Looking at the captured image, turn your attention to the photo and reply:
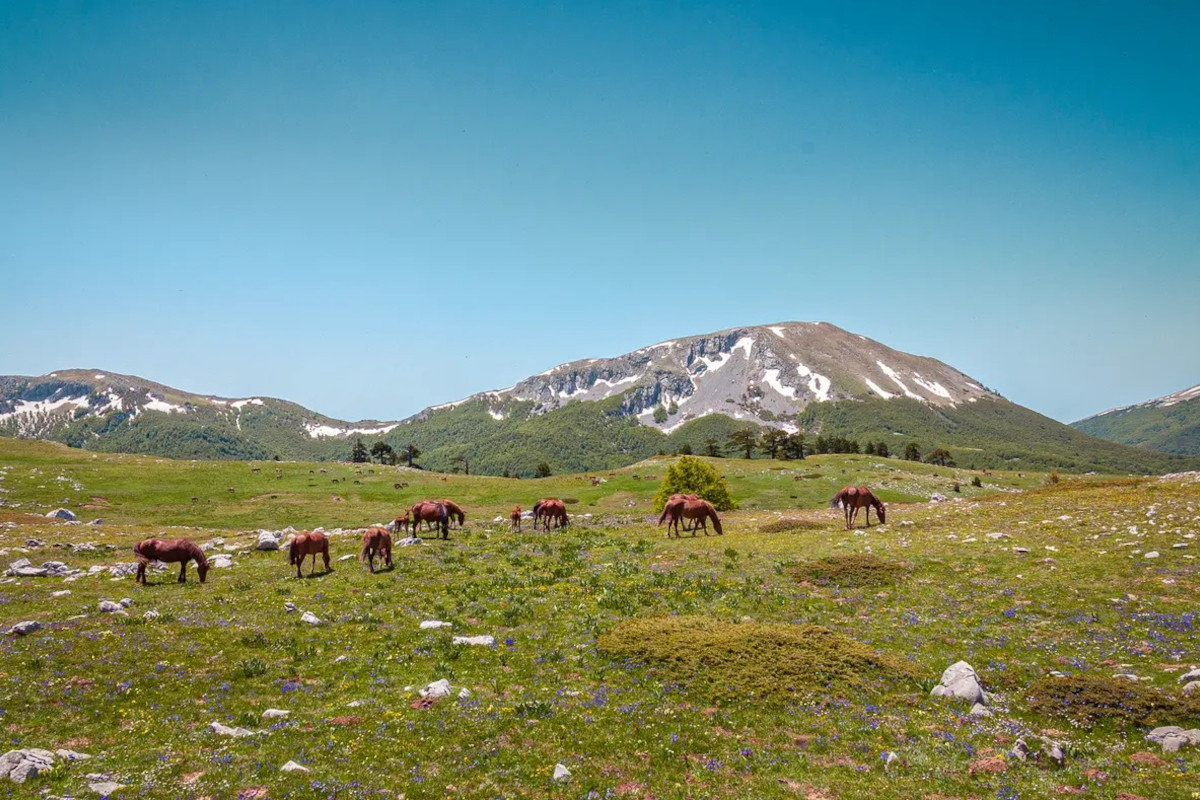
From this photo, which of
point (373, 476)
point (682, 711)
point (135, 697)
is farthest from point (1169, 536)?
point (373, 476)

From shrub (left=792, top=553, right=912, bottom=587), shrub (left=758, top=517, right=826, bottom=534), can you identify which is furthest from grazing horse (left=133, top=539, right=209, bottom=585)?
shrub (left=758, top=517, right=826, bottom=534)

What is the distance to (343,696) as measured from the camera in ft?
48.3

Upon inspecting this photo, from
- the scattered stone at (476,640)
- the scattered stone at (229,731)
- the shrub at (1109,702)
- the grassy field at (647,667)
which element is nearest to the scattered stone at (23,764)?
the grassy field at (647,667)

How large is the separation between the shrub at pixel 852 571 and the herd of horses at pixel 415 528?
1074 cm

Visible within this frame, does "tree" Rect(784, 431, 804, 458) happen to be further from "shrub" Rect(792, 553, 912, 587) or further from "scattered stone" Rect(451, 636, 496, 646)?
"scattered stone" Rect(451, 636, 496, 646)

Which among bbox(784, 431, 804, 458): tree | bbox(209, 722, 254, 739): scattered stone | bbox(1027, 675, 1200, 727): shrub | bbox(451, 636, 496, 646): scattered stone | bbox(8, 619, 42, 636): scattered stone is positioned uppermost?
bbox(784, 431, 804, 458): tree

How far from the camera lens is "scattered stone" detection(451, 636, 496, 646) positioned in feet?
60.2

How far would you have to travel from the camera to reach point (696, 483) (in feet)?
204

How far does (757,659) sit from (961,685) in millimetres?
4978

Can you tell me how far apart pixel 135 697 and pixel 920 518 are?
41.1 m

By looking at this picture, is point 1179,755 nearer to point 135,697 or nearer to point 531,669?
point 531,669

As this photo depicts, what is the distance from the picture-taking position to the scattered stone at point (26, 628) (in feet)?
58.8

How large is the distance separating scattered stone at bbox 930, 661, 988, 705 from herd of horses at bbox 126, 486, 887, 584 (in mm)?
22431

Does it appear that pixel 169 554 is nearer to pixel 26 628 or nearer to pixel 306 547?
pixel 306 547
